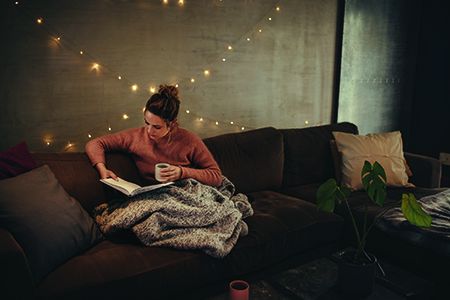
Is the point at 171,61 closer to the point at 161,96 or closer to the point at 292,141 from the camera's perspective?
the point at 161,96

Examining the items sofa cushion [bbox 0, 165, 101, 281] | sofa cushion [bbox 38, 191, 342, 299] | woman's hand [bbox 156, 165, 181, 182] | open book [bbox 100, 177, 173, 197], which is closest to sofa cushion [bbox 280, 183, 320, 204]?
sofa cushion [bbox 38, 191, 342, 299]

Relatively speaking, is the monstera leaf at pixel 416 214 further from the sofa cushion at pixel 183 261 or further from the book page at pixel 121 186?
the book page at pixel 121 186

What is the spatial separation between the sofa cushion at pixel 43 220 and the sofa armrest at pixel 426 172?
2.17 meters

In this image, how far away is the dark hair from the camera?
230 centimetres

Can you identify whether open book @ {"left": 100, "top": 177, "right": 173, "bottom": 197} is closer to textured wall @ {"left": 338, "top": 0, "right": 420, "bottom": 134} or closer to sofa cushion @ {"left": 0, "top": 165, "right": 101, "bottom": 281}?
sofa cushion @ {"left": 0, "top": 165, "right": 101, "bottom": 281}

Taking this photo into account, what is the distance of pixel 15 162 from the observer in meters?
1.97

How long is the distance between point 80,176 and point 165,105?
1.85 feet

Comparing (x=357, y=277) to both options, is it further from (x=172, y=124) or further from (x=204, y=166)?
(x=172, y=124)

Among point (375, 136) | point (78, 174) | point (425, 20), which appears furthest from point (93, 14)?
point (425, 20)

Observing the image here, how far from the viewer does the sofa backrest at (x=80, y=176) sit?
7.10 feet

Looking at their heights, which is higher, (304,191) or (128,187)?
(128,187)

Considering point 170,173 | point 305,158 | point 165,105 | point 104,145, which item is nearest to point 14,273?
point 170,173

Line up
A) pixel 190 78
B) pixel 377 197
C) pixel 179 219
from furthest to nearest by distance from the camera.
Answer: pixel 190 78
pixel 179 219
pixel 377 197

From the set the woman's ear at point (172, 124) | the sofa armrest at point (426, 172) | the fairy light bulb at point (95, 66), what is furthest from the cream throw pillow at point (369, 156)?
the fairy light bulb at point (95, 66)
